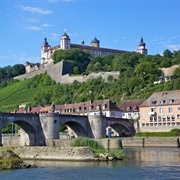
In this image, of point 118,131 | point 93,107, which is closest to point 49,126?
point 118,131

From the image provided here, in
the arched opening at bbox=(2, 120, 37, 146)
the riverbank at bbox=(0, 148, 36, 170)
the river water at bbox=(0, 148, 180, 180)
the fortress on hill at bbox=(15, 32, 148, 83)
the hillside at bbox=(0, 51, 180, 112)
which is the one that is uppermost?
the fortress on hill at bbox=(15, 32, 148, 83)

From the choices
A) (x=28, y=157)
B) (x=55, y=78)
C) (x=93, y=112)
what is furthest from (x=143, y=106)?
(x=55, y=78)

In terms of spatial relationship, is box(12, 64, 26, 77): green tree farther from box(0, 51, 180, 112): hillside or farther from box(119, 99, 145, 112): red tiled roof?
box(119, 99, 145, 112): red tiled roof

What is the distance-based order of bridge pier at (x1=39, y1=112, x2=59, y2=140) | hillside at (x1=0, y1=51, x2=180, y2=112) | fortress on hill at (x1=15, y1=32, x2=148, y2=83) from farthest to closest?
1. fortress on hill at (x1=15, y1=32, x2=148, y2=83)
2. hillside at (x1=0, y1=51, x2=180, y2=112)
3. bridge pier at (x1=39, y1=112, x2=59, y2=140)

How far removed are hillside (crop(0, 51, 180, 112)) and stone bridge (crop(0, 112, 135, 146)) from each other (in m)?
26.9

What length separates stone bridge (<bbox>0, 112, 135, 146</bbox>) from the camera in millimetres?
65769

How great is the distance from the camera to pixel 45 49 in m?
197

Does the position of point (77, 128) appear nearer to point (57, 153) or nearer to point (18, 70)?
point (57, 153)

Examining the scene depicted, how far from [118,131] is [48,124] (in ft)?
85.3

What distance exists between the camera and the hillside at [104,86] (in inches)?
4375

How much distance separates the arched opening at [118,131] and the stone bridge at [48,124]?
8467mm

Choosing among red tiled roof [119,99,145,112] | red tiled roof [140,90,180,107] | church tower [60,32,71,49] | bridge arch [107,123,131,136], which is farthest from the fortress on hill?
red tiled roof [140,90,180,107]

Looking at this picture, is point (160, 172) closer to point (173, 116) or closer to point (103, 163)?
point (103, 163)

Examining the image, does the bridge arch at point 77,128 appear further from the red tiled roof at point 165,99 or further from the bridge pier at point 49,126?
the red tiled roof at point 165,99
